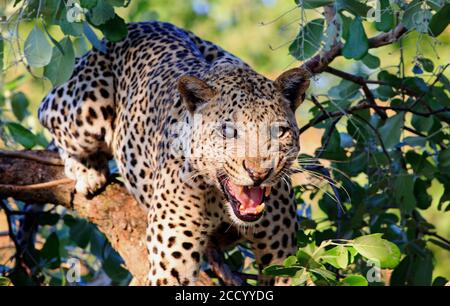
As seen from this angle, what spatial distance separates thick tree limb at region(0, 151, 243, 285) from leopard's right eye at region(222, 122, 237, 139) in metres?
1.49

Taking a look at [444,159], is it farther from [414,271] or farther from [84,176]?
[84,176]

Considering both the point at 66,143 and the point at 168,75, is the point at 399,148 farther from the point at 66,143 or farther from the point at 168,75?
the point at 66,143

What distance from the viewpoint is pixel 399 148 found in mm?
6027

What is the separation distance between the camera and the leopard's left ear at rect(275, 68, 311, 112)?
4.81 m

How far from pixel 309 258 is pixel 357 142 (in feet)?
7.29

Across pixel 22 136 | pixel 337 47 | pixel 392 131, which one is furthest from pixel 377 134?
pixel 22 136

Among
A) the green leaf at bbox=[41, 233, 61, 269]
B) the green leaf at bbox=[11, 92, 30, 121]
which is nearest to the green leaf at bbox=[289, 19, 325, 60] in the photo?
the green leaf at bbox=[41, 233, 61, 269]

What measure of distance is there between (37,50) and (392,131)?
2.04m

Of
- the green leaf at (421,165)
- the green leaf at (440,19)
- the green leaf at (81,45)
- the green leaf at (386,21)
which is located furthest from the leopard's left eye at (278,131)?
the green leaf at (81,45)

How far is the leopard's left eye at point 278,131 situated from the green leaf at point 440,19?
3.55 ft

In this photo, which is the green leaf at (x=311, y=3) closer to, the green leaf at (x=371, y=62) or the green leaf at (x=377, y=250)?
the green leaf at (x=371, y=62)

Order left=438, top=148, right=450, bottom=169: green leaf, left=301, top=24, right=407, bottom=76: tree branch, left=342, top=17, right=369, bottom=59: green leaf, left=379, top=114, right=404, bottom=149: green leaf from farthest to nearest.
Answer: left=379, top=114, right=404, bottom=149: green leaf, left=438, top=148, right=450, bottom=169: green leaf, left=301, top=24, right=407, bottom=76: tree branch, left=342, top=17, right=369, bottom=59: green leaf

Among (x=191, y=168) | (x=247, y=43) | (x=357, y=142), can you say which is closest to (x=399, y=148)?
(x=357, y=142)

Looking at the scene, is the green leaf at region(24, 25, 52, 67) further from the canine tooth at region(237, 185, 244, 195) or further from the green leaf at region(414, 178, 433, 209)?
the green leaf at region(414, 178, 433, 209)
